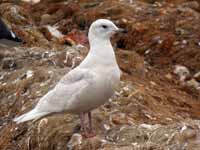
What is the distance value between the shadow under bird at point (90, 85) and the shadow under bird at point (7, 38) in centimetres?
458

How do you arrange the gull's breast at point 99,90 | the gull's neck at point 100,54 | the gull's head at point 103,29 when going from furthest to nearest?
the gull's head at point 103,29
the gull's neck at point 100,54
the gull's breast at point 99,90

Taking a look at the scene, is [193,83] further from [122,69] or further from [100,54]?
[100,54]

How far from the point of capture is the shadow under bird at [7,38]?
13.8 m

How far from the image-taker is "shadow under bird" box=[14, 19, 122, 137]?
8.75 metres

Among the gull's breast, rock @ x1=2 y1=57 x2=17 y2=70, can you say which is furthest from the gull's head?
rock @ x1=2 y1=57 x2=17 y2=70

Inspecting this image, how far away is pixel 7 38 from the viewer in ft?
45.9

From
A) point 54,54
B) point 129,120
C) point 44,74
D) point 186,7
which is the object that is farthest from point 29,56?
point 186,7

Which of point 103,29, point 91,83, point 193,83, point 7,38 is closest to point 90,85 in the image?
point 91,83

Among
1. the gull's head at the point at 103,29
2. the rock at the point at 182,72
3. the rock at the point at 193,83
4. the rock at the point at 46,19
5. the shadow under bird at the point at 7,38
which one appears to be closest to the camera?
the gull's head at the point at 103,29

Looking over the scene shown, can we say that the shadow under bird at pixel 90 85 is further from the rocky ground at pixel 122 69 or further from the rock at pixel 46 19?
the rock at pixel 46 19

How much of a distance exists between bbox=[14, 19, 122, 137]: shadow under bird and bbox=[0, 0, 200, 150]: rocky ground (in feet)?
1.46

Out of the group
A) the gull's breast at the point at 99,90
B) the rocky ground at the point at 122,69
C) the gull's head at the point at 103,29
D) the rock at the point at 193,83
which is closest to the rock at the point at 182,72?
the rocky ground at the point at 122,69

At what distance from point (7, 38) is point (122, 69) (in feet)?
7.55

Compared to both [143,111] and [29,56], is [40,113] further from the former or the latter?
[29,56]
